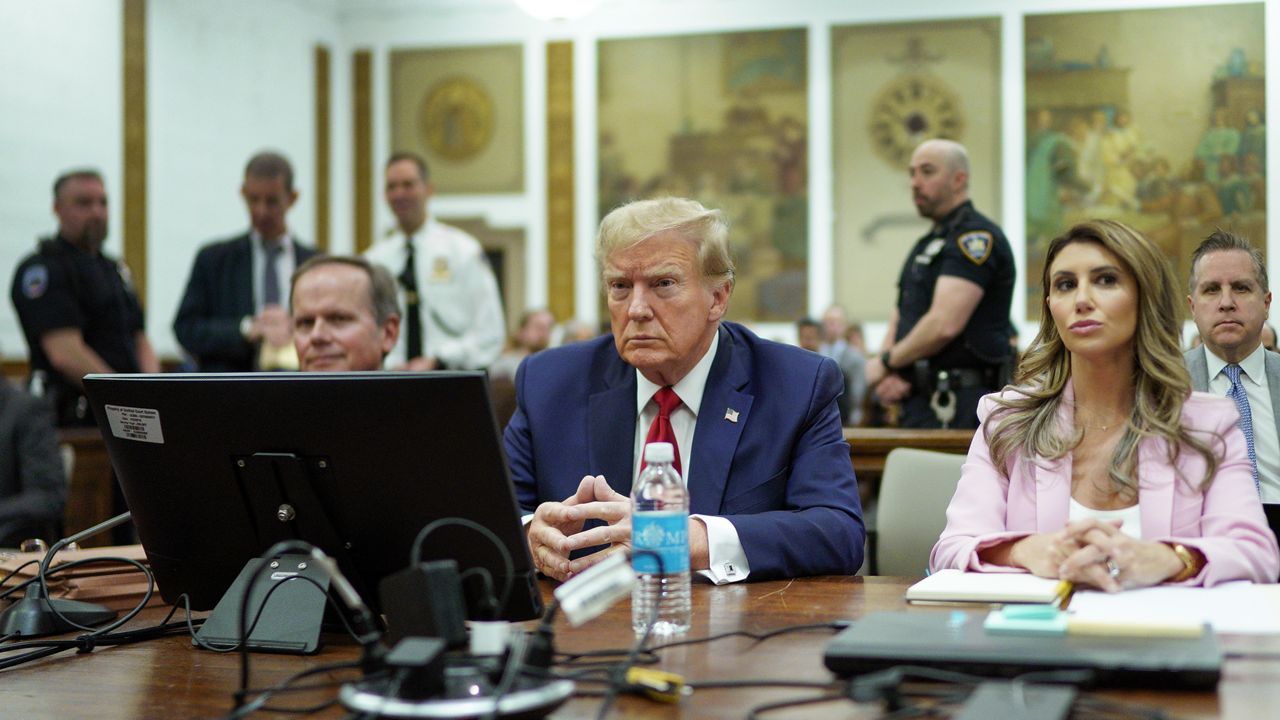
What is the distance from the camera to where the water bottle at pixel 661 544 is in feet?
5.23

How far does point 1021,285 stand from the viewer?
39.4 ft


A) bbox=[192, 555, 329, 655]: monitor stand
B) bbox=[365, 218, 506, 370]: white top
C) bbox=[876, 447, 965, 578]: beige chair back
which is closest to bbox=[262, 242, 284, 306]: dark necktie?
bbox=[365, 218, 506, 370]: white top

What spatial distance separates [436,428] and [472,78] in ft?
39.7

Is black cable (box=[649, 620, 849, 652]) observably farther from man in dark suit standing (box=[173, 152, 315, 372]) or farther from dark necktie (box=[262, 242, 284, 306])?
dark necktie (box=[262, 242, 284, 306])

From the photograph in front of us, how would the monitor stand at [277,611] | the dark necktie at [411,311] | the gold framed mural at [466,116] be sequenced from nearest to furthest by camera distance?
the monitor stand at [277,611], the dark necktie at [411,311], the gold framed mural at [466,116]

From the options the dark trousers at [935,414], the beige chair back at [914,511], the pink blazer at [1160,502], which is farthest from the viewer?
the dark trousers at [935,414]

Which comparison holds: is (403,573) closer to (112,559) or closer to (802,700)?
(802,700)

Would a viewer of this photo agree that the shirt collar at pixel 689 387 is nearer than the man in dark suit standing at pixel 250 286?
Yes

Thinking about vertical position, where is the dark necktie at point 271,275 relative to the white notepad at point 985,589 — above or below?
above

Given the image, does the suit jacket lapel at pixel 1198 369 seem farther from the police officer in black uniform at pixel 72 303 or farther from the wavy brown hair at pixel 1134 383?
Answer: the police officer in black uniform at pixel 72 303

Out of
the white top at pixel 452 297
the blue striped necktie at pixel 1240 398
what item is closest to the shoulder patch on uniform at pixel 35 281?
the white top at pixel 452 297

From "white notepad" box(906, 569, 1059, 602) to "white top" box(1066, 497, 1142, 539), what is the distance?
33cm

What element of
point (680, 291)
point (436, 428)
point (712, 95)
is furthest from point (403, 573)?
point (712, 95)

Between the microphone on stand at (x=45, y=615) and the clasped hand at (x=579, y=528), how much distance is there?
621mm
